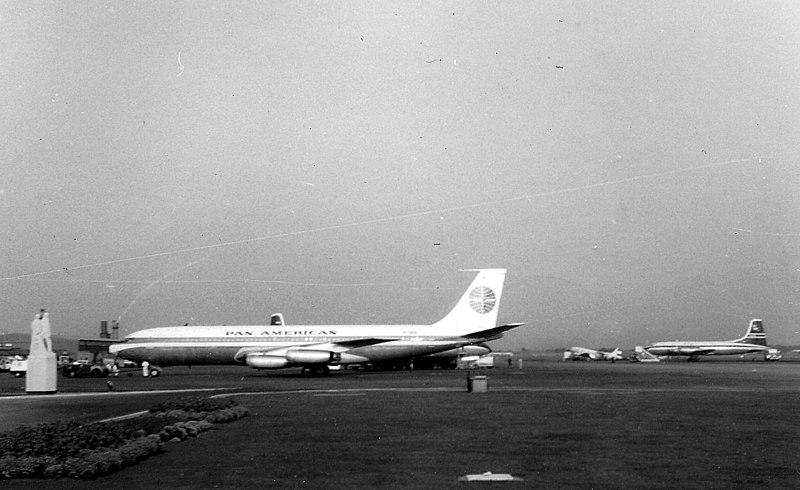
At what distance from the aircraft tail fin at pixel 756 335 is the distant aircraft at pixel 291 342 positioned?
67.5 metres

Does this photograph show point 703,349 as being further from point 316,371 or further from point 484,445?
point 484,445

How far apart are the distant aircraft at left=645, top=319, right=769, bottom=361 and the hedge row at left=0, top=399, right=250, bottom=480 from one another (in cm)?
9728

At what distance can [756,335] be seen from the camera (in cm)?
10919

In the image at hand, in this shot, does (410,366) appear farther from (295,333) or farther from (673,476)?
(673,476)

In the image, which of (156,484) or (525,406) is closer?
(156,484)

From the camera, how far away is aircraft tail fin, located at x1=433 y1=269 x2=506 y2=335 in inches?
2375

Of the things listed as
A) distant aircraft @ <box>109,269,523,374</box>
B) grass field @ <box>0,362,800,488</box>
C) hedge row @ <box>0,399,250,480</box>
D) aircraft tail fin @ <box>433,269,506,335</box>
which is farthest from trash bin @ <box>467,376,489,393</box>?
aircraft tail fin @ <box>433,269,506,335</box>

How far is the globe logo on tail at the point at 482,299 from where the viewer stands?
6184 centimetres

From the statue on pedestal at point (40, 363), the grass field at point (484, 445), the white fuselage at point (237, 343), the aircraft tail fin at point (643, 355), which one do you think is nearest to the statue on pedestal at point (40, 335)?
the statue on pedestal at point (40, 363)

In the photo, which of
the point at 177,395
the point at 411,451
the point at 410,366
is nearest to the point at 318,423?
the point at 411,451

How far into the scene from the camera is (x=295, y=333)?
5544cm

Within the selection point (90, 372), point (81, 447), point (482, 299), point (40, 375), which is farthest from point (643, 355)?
point (81, 447)

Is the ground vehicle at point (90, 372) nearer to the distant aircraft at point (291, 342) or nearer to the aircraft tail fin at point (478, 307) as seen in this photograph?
the distant aircraft at point (291, 342)

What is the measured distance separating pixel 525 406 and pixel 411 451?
11.2 meters
